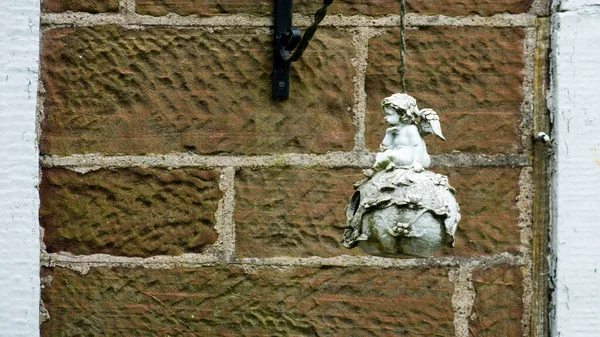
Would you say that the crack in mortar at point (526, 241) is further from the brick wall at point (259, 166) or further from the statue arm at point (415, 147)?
the statue arm at point (415, 147)

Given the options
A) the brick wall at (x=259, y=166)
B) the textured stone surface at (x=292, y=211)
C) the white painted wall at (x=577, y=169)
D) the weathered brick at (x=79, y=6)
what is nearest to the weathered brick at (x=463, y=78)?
the brick wall at (x=259, y=166)

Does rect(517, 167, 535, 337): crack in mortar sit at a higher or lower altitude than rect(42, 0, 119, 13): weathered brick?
lower

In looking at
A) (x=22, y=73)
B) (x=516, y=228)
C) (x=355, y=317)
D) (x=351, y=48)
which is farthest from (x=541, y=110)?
(x=22, y=73)

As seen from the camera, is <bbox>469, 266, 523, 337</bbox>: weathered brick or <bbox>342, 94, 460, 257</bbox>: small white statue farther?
<bbox>469, 266, 523, 337</bbox>: weathered brick

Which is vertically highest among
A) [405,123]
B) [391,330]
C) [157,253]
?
[405,123]

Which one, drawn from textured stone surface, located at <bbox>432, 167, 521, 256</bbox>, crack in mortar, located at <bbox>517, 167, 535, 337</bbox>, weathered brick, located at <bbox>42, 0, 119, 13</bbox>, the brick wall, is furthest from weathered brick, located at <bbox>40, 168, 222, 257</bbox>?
crack in mortar, located at <bbox>517, 167, 535, 337</bbox>

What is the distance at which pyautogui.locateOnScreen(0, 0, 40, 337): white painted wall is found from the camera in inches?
100

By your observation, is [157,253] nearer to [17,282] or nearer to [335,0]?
[17,282]

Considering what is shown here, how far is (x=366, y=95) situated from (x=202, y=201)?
1.50 feet

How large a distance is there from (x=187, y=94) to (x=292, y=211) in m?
0.37

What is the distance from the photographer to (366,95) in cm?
265

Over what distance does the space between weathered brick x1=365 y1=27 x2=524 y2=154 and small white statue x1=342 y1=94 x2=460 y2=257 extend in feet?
1.75

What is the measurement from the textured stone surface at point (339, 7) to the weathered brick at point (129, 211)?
0.38m

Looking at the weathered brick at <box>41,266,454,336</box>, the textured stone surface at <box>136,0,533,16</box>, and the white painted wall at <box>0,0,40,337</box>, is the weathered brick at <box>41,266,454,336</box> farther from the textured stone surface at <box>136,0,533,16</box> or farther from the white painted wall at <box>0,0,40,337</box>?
the textured stone surface at <box>136,0,533,16</box>
